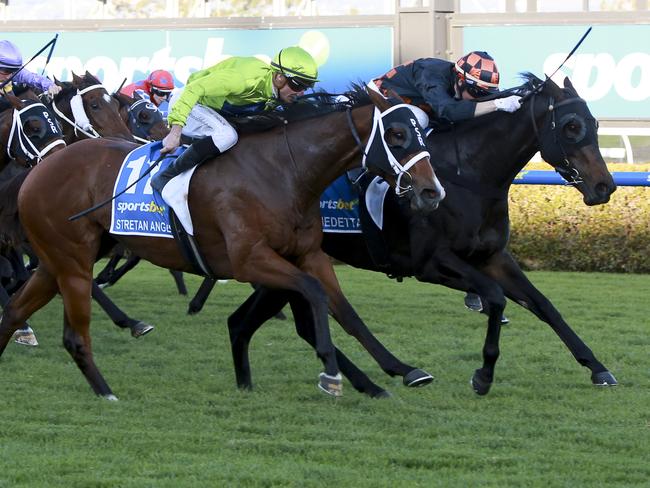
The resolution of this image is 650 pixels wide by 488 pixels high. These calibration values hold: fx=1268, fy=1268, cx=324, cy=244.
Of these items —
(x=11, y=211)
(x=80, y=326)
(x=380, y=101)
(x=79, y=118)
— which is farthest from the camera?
(x=79, y=118)

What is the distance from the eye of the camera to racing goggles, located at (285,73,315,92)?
574cm

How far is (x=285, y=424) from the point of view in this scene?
5.25 meters

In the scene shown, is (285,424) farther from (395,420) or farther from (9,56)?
(9,56)

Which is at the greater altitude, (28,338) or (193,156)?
(193,156)

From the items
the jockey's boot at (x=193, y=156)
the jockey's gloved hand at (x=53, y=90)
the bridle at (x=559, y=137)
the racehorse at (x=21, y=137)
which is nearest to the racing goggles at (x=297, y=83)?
the jockey's boot at (x=193, y=156)

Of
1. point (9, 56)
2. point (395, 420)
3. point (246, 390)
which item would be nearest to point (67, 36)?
point (9, 56)

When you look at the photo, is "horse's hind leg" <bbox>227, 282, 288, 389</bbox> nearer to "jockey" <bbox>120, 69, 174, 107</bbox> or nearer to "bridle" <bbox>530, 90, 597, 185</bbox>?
"bridle" <bbox>530, 90, 597, 185</bbox>

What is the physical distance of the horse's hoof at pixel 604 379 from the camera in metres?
6.17

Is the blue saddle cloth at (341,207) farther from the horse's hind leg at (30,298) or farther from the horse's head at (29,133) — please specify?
the horse's head at (29,133)

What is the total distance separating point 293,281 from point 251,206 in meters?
0.40

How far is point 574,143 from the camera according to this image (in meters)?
6.04

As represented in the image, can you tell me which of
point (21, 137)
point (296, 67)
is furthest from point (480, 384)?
point (21, 137)

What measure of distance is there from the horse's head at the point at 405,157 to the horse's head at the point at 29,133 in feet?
8.07

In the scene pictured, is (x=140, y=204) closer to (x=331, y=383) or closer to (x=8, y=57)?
(x=331, y=383)
